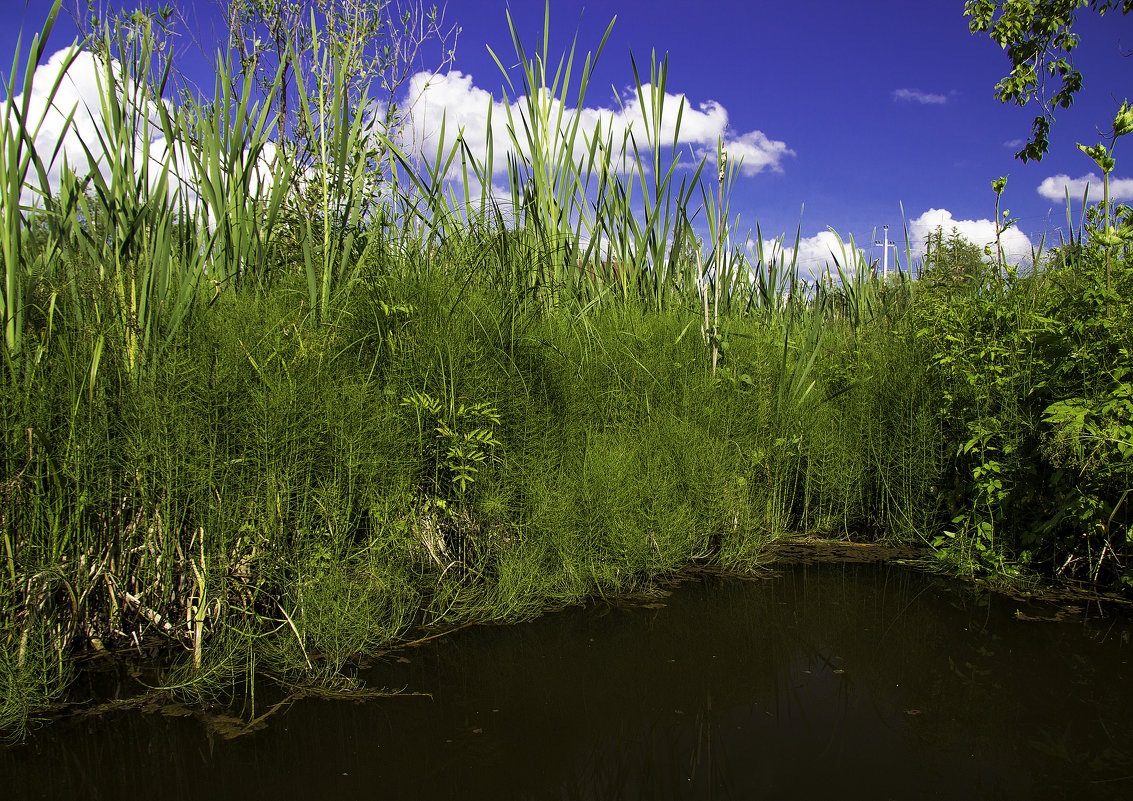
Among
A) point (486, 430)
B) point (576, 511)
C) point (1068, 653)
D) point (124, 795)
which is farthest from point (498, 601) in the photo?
point (1068, 653)

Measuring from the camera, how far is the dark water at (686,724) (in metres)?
1.96

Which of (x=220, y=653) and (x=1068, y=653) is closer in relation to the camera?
(x=220, y=653)

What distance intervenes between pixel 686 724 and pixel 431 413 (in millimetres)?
1475

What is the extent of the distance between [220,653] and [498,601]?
1.05 metres

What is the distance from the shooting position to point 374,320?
9.75 feet

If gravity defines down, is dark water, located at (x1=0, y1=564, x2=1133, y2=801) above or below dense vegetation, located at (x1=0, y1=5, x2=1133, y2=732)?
below

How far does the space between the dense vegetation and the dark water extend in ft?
0.75

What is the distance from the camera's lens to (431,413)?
9.43 feet

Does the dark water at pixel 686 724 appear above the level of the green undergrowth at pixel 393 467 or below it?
below

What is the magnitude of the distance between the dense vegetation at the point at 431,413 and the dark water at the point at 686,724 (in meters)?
0.23

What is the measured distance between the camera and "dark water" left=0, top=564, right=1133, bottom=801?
6.42 ft

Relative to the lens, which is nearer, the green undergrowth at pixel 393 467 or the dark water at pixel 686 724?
the dark water at pixel 686 724

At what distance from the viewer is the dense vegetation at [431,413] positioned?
7.59ft

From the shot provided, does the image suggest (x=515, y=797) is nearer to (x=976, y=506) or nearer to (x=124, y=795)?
(x=124, y=795)
